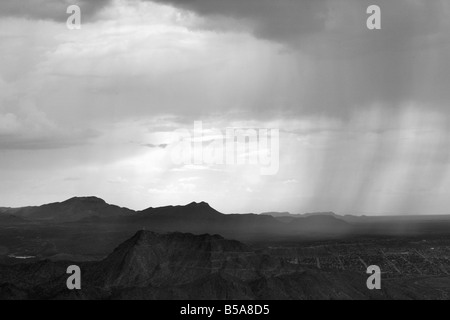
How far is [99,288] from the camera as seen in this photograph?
199 meters

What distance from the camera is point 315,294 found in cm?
19412

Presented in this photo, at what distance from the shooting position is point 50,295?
190 meters
